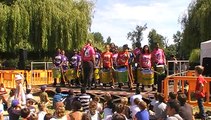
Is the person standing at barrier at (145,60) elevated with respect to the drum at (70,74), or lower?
elevated

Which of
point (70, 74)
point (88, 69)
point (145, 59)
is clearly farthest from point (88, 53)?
point (70, 74)

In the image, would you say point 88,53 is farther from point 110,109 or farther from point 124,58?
point 110,109

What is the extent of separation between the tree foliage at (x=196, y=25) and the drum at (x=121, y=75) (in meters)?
15.1

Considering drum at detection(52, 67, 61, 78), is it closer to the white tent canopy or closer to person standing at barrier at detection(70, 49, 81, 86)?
person standing at barrier at detection(70, 49, 81, 86)

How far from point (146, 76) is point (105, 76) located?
181cm

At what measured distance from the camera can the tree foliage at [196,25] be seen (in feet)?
94.8

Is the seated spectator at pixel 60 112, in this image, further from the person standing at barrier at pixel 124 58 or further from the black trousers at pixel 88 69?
the person standing at barrier at pixel 124 58

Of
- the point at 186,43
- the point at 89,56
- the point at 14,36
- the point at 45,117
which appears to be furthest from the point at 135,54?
the point at 186,43

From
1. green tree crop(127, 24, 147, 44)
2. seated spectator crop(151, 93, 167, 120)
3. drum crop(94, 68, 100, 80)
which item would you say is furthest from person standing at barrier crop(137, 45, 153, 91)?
green tree crop(127, 24, 147, 44)

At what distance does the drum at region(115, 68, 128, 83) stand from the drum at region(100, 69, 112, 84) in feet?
1.43

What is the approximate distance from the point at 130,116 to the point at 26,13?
61.2 feet

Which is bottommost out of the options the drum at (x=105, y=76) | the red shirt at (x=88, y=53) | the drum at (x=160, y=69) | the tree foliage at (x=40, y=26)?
the drum at (x=105, y=76)

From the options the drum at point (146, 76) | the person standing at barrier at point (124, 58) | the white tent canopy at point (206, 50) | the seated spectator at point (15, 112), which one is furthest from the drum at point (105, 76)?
the seated spectator at point (15, 112)

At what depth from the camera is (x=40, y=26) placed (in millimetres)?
28094
